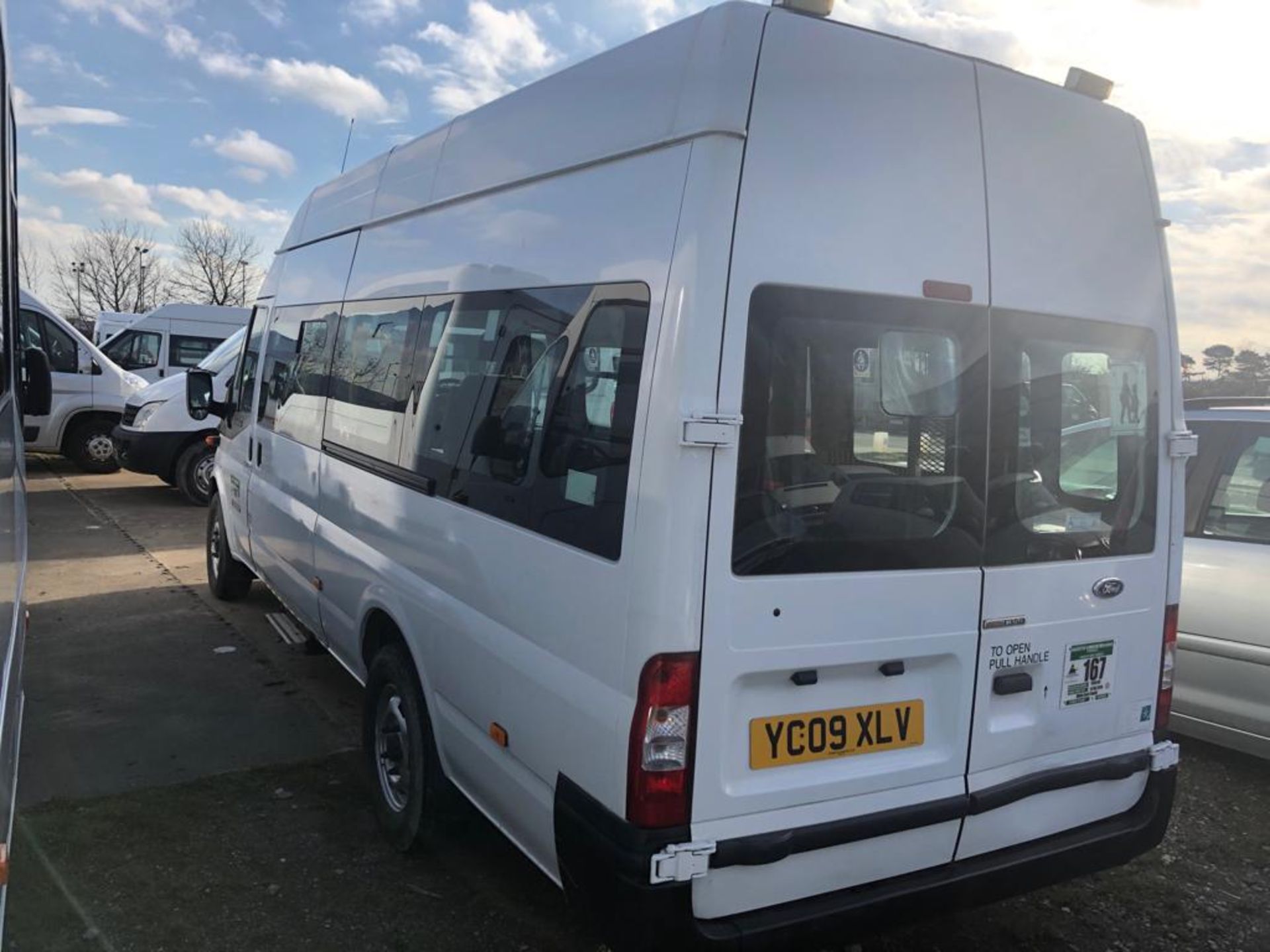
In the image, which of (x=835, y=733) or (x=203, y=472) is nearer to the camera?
(x=835, y=733)

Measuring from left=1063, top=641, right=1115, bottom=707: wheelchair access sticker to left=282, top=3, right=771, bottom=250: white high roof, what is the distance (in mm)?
1772

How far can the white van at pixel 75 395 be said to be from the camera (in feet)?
40.4

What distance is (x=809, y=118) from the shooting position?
221 centimetres

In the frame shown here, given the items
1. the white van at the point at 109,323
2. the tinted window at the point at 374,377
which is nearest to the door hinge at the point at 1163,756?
the tinted window at the point at 374,377

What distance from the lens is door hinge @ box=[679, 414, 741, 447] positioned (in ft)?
6.68

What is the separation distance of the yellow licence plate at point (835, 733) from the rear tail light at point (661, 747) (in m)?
0.19

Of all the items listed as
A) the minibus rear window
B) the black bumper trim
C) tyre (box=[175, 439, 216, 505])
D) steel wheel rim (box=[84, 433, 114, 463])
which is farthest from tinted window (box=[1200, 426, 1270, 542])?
steel wheel rim (box=[84, 433, 114, 463])

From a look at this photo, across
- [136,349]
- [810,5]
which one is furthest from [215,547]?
[136,349]

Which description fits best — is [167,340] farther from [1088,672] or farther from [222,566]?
[1088,672]

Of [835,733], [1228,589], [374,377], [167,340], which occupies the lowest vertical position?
[835,733]

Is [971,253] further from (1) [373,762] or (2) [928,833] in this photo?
(1) [373,762]

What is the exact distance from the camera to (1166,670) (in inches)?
114

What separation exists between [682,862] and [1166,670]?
177cm

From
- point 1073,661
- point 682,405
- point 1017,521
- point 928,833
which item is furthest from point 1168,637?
point 682,405
